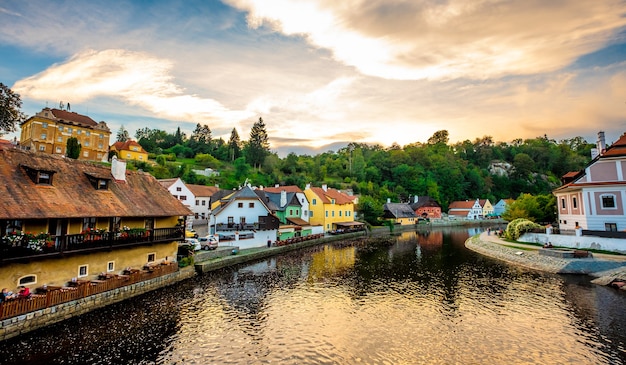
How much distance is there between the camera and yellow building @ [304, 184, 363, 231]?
5500cm

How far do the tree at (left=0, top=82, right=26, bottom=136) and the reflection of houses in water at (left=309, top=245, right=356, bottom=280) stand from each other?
89.1 ft

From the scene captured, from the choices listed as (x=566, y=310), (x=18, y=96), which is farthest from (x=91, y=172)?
(x=566, y=310)

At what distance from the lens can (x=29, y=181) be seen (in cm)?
1623

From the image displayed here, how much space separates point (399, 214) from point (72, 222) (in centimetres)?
6957

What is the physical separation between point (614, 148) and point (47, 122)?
8393 centimetres

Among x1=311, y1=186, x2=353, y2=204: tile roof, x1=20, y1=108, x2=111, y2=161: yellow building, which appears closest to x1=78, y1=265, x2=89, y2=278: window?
x1=311, y1=186, x2=353, y2=204: tile roof

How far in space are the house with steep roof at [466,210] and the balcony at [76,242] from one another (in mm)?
92892

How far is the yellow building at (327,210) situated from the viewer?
55.0 metres

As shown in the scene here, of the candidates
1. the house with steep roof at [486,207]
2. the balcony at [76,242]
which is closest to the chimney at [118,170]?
the balcony at [76,242]

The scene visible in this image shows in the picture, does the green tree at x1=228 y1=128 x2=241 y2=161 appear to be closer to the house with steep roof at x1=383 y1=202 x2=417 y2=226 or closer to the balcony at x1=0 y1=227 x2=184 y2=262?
the house with steep roof at x1=383 y1=202 x2=417 y2=226

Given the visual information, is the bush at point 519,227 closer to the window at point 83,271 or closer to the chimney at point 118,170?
the chimney at point 118,170

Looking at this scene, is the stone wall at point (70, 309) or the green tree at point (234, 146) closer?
the stone wall at point (70, 309)

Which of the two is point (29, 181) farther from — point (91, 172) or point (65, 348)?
point (65, 348)

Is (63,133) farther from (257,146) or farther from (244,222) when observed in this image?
(244,222)
